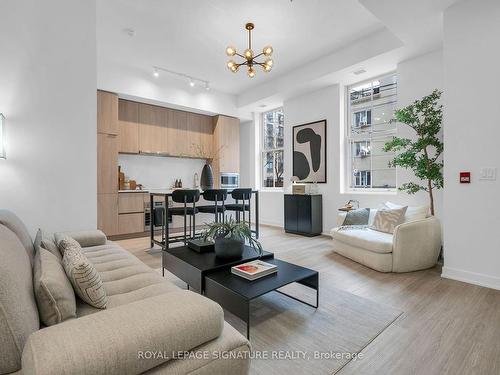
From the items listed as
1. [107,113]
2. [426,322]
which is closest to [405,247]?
[426,322]

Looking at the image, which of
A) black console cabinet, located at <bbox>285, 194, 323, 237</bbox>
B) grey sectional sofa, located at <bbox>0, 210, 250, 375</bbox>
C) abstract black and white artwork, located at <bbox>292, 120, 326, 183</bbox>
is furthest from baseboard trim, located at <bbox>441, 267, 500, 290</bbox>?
grey sectional sofa, located at <bbox>0, 210, 250, 375</bbox>

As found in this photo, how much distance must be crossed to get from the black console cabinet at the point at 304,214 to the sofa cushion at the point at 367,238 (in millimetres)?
1205

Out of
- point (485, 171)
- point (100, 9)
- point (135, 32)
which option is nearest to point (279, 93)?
point (135, 32)

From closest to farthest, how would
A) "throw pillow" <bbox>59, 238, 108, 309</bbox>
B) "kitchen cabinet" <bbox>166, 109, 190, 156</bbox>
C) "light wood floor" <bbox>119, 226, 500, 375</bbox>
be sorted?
1. "throw pillow" <bbox>59, 238, 108, 309</bbox>
2. "light wood floor" <bbox>119, 226, 500, 375</bbox>
3. "kitchen cabinet" <bbox>166, 109, 190, 156</bbox>

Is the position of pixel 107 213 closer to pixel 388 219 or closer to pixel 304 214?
pixel 304 214

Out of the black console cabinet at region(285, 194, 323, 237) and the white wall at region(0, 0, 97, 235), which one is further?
the black console cabinet at region(285, 194, 323, 237)

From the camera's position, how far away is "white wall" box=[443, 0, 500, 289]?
2557mm

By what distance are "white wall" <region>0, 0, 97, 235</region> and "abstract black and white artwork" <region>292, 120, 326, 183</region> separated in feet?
12.6

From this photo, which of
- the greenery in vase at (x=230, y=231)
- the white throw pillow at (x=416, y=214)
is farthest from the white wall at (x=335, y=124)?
the greenery in vase at (x=230, y=231)

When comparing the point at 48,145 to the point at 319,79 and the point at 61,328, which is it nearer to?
the point at 61,328

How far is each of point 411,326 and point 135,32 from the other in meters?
4.63

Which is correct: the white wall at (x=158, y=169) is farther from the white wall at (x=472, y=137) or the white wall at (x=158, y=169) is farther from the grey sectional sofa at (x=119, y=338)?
the white wall at (x=472, y=137)

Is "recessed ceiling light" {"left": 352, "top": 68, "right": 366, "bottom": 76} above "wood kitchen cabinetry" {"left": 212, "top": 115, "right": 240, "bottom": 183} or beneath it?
above

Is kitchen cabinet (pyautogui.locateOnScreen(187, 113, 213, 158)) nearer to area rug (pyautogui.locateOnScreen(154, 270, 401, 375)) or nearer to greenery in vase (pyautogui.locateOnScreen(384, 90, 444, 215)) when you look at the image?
greenery in vase (pyautogui.locateOnScreen(384, 90, 444, 215))
